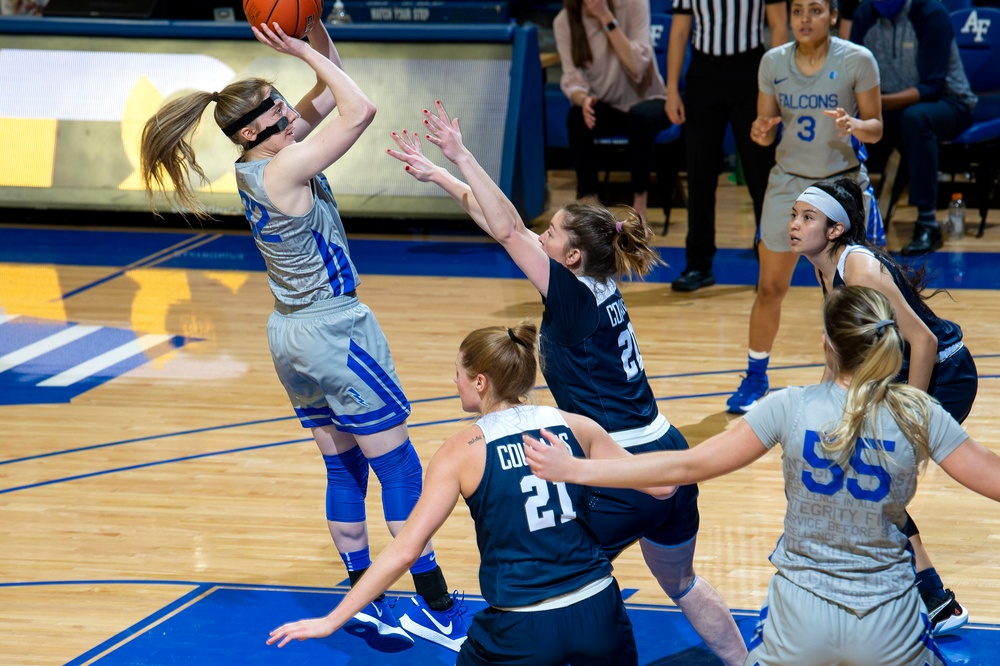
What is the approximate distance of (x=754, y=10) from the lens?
315 inches

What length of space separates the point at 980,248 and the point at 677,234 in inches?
89.2

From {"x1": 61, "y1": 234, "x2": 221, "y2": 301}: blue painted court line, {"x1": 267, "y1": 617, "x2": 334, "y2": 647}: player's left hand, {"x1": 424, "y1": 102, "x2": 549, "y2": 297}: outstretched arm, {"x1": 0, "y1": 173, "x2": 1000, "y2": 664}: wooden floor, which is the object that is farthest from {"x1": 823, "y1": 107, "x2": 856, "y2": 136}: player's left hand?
{"x1": 61, "y1": 234, "x2": 221, "y2": 301}: blue painted court line

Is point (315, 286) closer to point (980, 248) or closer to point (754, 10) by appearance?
point (754, 10)

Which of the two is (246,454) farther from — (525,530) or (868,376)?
(868,376)

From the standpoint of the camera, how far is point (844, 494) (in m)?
2.70

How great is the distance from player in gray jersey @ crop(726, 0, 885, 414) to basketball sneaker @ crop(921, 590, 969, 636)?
74.3 inches

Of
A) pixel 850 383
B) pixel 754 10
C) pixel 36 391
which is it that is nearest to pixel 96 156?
pixel 36 391

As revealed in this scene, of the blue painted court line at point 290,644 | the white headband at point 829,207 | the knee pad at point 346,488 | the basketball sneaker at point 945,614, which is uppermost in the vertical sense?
the white headband at point 829,207

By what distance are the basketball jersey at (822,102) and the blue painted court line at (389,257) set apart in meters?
2.66

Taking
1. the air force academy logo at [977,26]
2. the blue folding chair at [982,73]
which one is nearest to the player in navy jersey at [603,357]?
the blue folding chair at [982,73]

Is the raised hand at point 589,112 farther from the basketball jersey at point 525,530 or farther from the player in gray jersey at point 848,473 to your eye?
the player in gray jersey at point 848,473

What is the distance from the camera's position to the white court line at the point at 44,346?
756 cm

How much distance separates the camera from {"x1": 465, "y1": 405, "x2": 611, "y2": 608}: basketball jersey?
2975 mm

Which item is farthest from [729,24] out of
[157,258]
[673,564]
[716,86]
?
→ [673,564]
